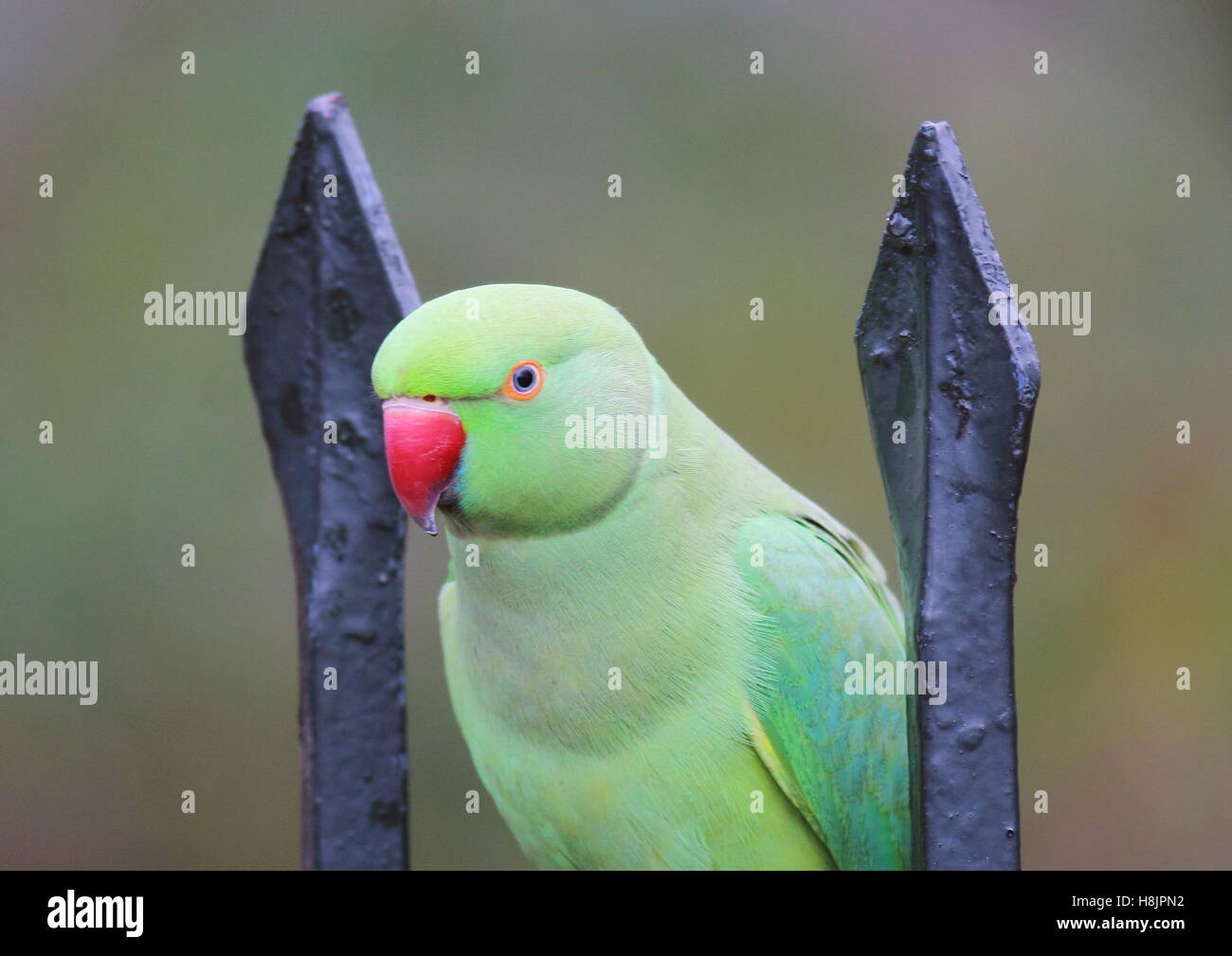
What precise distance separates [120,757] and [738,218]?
2313 millimetres

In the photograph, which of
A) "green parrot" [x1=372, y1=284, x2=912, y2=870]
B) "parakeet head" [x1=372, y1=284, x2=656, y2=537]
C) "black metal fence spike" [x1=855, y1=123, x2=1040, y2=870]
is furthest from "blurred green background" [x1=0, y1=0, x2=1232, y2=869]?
"black metal fence spike" [x1=855, y1=123, x2=1040, y2=870]

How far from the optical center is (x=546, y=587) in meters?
1.71

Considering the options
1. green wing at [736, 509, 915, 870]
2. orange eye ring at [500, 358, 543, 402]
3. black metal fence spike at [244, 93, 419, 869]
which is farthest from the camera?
green wing at [736, 509, 915, 870]

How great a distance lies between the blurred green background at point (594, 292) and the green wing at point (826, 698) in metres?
1.77

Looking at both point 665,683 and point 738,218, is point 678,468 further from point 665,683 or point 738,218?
point 738,218

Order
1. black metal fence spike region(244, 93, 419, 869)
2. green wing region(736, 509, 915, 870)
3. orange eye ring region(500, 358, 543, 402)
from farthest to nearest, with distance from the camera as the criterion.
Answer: green wing region(736, 509, 915, 870) < orange eye ring region(500, 358, 543, 402) < black metal fence spike region(244, 93, 419, 869)

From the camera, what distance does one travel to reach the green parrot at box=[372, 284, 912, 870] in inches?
64.6

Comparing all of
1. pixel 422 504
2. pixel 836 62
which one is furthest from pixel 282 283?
pixel 836 62

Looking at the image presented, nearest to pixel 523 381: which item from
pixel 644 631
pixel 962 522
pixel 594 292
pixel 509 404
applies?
pixel 509 404

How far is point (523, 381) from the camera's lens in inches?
62.5

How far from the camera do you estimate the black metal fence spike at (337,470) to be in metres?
1.45

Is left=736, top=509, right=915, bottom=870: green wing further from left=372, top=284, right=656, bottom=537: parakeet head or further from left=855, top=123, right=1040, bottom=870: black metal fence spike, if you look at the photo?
left=855, top=123, right=1040, bottom=870: black metal fence spike

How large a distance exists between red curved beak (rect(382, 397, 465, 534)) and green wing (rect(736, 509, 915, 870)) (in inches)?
18.8

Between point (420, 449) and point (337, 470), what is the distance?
0.33 feet
